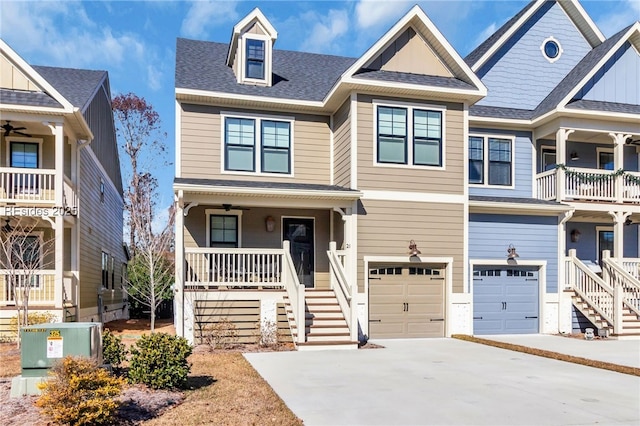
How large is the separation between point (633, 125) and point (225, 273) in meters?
13.6

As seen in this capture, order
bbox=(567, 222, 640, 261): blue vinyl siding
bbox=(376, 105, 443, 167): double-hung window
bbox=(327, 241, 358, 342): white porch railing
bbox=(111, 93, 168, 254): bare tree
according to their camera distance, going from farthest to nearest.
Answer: bbox=(111, 93, 168, 254): bare tree, bbox=(567, 222, 640, 261): blue vinyl siding, bbox=(376, 105, 443, 167): double-hung window, bbox=(327, 241, 358, 342): white porch railing

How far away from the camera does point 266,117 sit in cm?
1502

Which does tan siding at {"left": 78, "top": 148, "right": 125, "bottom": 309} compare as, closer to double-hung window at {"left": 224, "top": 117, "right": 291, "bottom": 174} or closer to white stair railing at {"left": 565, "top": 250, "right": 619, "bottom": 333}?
double-hung window at {"left": 224, "top": 117, "right": 291, "bottom": 174}

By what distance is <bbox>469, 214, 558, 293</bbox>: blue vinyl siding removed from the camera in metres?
15.3

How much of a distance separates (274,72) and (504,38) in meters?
7.72

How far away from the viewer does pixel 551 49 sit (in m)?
18.2

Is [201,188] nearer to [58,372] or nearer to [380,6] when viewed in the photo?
[58,372]

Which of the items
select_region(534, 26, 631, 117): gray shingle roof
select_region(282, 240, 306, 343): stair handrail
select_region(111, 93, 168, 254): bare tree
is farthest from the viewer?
select_region(111, 93, 168, 254): bare tree

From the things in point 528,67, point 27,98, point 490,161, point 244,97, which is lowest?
point 490,161

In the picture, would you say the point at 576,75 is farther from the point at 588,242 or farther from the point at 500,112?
the point at 588,242

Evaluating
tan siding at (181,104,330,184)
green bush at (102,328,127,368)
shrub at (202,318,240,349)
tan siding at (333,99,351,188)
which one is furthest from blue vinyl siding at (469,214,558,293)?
→ green bush at (102,328,127,368)

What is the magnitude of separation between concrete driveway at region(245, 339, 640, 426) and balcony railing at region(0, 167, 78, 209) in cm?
730

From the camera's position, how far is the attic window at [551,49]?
59.5 ft

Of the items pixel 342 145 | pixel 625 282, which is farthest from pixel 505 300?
pixel 342 145
